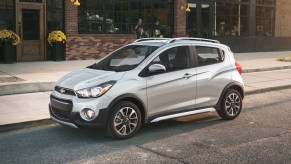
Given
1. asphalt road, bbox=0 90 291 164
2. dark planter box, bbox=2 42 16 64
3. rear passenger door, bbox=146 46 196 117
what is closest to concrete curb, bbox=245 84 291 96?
asphalt road, bbox=0 90 291 164

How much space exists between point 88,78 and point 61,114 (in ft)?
2.46

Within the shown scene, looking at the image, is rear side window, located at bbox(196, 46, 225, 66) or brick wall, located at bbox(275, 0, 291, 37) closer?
rear side window, located at bbox(196, 46, 225, 66)

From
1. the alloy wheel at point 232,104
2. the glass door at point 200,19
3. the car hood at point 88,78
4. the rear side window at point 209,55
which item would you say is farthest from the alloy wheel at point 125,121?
the glass door at point 200,19

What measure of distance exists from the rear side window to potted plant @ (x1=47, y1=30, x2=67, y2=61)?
1048 cm

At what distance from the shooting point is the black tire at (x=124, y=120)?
6.96m

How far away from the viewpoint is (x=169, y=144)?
6.91m

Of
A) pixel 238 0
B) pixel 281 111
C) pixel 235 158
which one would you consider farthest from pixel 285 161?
pixel 238 0

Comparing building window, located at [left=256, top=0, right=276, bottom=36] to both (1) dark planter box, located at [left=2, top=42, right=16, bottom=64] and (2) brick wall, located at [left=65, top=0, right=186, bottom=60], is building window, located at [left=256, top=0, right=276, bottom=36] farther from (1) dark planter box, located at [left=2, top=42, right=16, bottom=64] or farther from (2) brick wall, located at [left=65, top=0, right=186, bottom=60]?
(1) dark planter box, located at [left=2, top=42, right=16, bottom=64]

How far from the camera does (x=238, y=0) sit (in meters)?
27.3

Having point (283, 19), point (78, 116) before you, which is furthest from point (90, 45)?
point (283, 19)

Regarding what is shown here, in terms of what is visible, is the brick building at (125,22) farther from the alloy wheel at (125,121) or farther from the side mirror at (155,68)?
the alloy wheel at (125,121)

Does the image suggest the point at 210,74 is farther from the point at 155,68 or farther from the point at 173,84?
the point at 155,68

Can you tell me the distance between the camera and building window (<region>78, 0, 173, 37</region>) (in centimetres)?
1942

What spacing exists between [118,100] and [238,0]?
22014 mm
